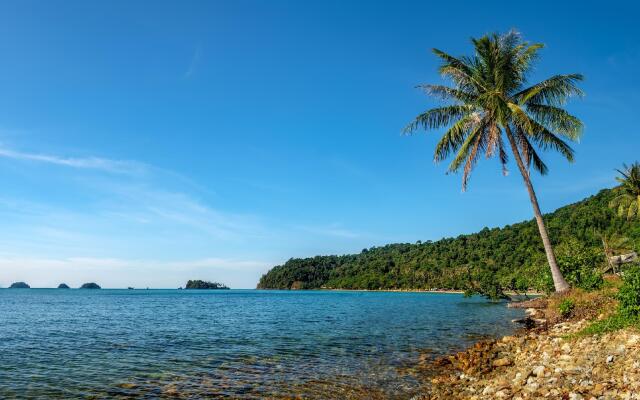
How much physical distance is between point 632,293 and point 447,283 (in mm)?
162528

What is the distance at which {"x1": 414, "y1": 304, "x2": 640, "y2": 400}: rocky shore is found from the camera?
916 centimetres

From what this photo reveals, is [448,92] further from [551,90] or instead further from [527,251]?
[527,251]

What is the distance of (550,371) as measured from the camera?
11.3m

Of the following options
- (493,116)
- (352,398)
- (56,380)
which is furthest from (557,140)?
(56,380)

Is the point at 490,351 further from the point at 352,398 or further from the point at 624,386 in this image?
the point at 624,386

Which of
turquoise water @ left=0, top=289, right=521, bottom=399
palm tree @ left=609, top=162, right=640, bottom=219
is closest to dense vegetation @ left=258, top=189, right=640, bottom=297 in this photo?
palm tree @ left=609, top=162, right=640, bottom=219

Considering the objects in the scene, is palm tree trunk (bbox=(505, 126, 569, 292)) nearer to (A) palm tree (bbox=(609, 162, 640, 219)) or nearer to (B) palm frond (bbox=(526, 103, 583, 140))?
(B) palm frond (bbox=(526, 103, 583, 140))

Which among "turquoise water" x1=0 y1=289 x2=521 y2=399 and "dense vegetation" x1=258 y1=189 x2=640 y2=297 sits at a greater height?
"dense vegetation" x1=258 y1=189 x2=640 y2=297

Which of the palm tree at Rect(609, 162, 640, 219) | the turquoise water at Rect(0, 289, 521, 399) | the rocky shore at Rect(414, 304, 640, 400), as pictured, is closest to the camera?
the rocky shore at Rect(414, 304, 640, 400)

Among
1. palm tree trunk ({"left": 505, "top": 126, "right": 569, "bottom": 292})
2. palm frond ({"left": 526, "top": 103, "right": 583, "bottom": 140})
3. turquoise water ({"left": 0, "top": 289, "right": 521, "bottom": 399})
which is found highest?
palm frond ({"left": 526, "top": 103, "right": 583, "bottom": 140})

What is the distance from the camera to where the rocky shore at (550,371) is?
30.1ft

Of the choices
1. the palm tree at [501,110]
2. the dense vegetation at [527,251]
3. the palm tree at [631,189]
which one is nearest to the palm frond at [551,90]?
the palm tree at [501,110]

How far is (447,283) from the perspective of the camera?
554 ft

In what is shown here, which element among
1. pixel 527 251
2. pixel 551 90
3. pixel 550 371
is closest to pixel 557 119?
pixel 551 90
